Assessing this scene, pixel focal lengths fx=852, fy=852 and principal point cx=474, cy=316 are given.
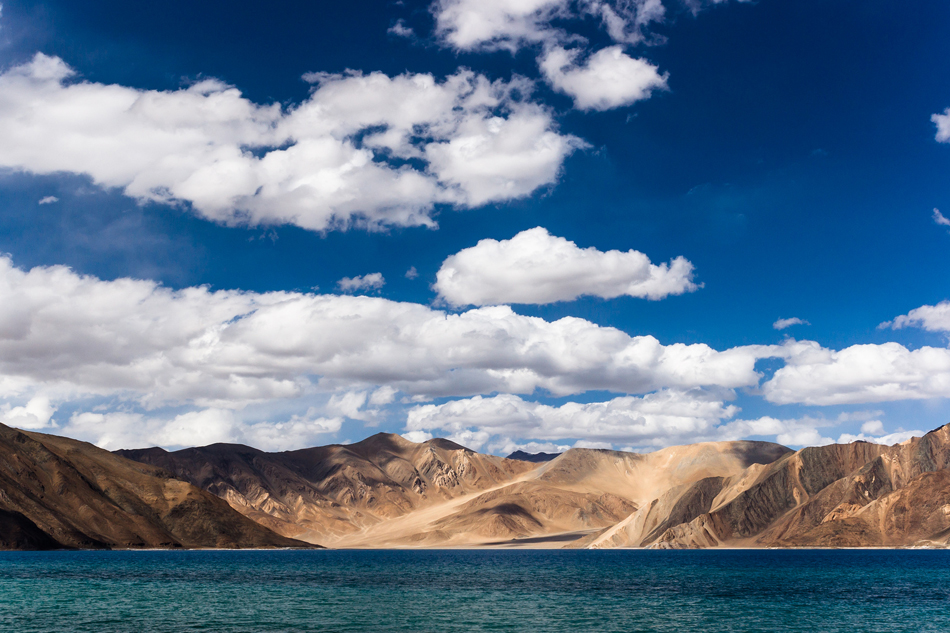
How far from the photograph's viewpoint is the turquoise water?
212 feet

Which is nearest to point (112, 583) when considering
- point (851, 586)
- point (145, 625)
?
point (145, 625)

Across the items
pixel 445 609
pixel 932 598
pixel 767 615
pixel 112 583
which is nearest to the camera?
pixel 767 615

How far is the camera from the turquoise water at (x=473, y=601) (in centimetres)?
6456

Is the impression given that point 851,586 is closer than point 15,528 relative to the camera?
Yes

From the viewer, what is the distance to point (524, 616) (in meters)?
71.2

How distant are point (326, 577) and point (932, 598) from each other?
264 ft

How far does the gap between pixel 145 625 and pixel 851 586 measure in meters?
78.2

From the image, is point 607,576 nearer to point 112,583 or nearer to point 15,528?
point 112,583

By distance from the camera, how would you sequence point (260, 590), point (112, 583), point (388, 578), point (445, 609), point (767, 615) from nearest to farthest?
point (767, 615)
point (445, 609)
point (260, 590)
point (112, 583)
point (388, 578)

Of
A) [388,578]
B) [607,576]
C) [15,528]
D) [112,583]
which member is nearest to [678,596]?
[607,576]

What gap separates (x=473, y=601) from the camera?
276 feet

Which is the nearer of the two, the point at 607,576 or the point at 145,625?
the point at 145,625

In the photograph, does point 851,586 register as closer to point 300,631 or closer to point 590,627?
point 590,627

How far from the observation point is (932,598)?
8406 centimetres
